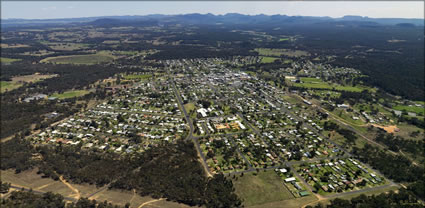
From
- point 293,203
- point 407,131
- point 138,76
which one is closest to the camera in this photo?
point 293,203

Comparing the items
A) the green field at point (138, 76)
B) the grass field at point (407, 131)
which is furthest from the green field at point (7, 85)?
the grass field at point (407, 131)

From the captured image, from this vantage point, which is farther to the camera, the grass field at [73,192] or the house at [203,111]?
the house at [203,111]

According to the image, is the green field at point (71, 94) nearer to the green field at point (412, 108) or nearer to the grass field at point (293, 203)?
the grass field at point (293, 203)

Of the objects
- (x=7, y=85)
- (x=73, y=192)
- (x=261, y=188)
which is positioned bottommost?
(x=261, y=188)

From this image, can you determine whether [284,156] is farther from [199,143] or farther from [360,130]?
[360,130]

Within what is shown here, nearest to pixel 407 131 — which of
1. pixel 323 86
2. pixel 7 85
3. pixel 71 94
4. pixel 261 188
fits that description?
pixel 323 86

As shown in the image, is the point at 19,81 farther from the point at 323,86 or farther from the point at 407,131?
the point at 407,131

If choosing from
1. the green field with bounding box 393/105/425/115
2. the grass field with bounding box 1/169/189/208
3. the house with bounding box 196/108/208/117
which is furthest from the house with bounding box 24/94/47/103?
the green field with bounding box 393/105/425/115

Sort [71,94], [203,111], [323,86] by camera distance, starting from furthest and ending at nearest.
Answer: [323,86], [71,94], [203,111]
